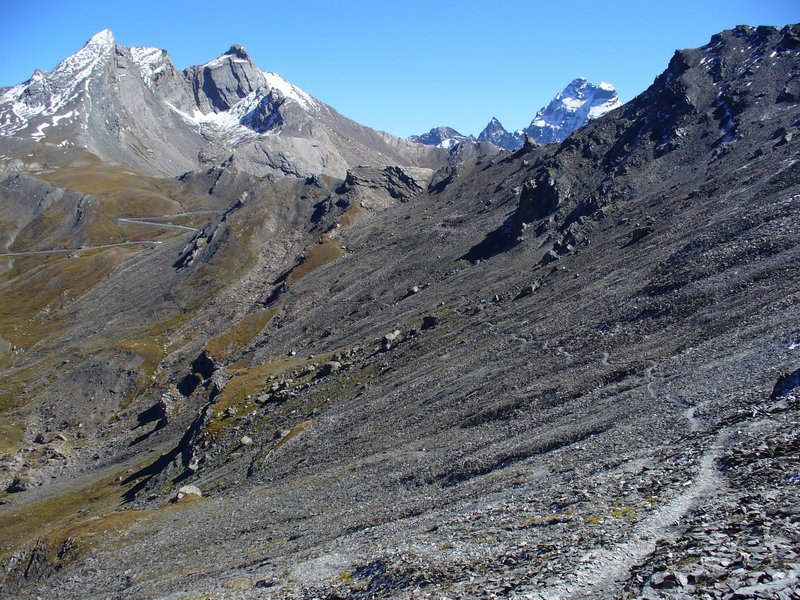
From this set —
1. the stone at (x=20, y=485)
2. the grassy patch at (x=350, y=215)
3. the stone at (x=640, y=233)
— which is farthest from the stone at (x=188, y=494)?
the grassy patch at (x=350, y=215)

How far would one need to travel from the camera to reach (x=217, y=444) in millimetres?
75188

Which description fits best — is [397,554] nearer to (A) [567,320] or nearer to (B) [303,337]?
(A) [567,320]

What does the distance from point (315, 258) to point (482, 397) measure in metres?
99.8

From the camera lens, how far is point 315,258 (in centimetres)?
15150

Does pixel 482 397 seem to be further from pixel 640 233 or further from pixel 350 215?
pixel 350 215

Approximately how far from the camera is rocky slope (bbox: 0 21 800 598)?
25.4m

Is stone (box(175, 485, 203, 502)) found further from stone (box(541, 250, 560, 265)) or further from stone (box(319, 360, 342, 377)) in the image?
stone (box(541, 250, 560, 265))

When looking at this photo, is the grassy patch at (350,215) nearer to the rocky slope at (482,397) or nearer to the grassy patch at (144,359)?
the rocky slope at (482,397)

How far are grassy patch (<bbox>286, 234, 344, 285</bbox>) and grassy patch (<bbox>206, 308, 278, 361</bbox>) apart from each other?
15129mm

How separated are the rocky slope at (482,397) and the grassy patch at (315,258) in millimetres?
1116

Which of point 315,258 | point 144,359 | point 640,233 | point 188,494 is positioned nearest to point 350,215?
point 315,258

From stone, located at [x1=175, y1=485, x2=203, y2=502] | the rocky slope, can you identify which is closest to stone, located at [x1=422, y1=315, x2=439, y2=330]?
the rocky slope

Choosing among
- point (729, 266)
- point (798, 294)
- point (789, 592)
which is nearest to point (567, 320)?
point (729, 266)

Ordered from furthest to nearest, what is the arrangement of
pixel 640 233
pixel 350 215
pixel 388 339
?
pixel 350 215 → pixel 388 339 → pixel 640 233
